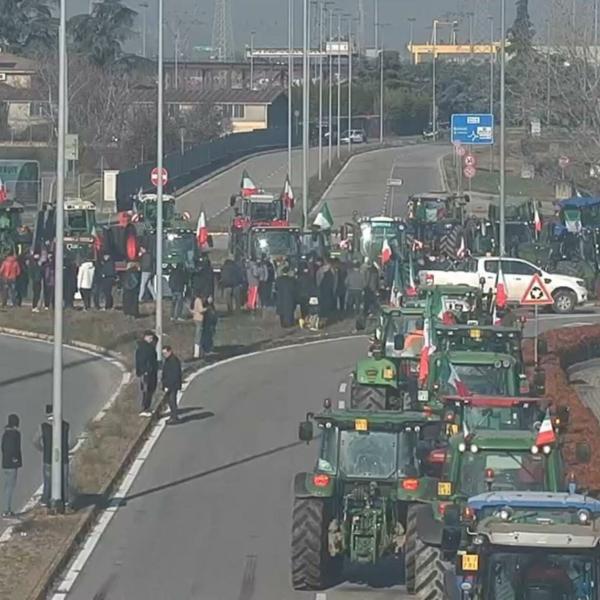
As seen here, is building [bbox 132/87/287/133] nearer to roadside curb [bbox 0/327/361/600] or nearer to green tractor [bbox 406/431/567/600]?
roadside curb [bbox 0/327/361/600]

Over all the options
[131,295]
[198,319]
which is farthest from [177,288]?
[198,319]

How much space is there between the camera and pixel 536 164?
292 feet

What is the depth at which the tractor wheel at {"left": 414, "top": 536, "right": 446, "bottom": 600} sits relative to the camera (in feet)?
50.5

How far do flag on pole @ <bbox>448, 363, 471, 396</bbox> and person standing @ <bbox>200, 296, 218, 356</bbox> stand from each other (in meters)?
12.8

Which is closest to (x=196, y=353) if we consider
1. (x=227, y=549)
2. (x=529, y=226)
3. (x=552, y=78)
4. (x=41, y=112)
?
(x=227, y=549)

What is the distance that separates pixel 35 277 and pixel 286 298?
6.58 metres

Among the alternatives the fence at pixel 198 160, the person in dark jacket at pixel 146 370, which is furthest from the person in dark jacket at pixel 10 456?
the fence at pixel 198 160

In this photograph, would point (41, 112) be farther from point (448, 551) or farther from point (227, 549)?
point (448, 551)

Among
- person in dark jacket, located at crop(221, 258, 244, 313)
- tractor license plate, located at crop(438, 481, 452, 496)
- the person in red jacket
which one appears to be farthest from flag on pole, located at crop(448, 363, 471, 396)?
the person in red jacket

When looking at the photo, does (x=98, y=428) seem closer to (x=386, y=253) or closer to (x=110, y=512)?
(x=110, y=512)

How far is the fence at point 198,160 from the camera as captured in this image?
3140 inches

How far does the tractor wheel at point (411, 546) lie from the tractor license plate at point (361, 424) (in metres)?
1.01

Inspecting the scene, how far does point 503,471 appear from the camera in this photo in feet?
52.3

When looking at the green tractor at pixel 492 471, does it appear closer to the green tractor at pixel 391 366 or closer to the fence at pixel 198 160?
the green tractor at pixel 391 366
